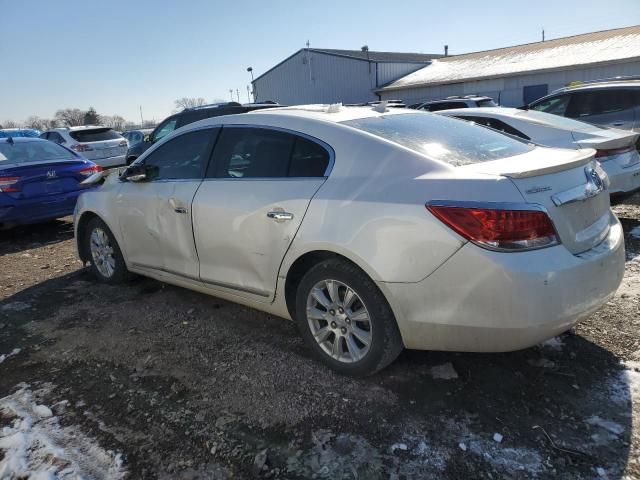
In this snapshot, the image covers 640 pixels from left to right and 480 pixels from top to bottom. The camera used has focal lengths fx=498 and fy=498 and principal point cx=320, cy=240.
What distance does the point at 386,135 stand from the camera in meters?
2.99

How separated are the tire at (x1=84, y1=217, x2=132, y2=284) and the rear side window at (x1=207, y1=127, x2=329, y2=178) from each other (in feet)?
5.50

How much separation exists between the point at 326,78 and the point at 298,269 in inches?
1233

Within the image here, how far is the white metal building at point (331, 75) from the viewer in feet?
101

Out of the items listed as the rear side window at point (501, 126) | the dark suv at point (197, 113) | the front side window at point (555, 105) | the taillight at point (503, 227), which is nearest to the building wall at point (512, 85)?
the front side window at point (555, 105)

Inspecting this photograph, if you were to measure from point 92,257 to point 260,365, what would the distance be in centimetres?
281

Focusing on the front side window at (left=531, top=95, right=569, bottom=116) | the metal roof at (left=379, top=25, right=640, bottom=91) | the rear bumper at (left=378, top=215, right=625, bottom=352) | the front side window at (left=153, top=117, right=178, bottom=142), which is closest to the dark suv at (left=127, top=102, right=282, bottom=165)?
the front side window at (left=153, top=117, right=178, bottom=142)

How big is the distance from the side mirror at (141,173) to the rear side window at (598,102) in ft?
23.6

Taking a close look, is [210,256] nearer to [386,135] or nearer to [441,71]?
[386,135]

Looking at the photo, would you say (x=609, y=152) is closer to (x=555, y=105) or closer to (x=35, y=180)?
(x=555, y=105)

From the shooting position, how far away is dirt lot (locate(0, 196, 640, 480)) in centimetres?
231

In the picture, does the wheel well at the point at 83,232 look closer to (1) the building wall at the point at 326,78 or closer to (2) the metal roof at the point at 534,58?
(2) the metal roof at the point at 534,58

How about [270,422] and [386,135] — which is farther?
[386,135]

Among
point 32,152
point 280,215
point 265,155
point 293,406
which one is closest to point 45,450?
point 293,406

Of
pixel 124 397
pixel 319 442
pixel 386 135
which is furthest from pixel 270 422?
pixel 386 135
